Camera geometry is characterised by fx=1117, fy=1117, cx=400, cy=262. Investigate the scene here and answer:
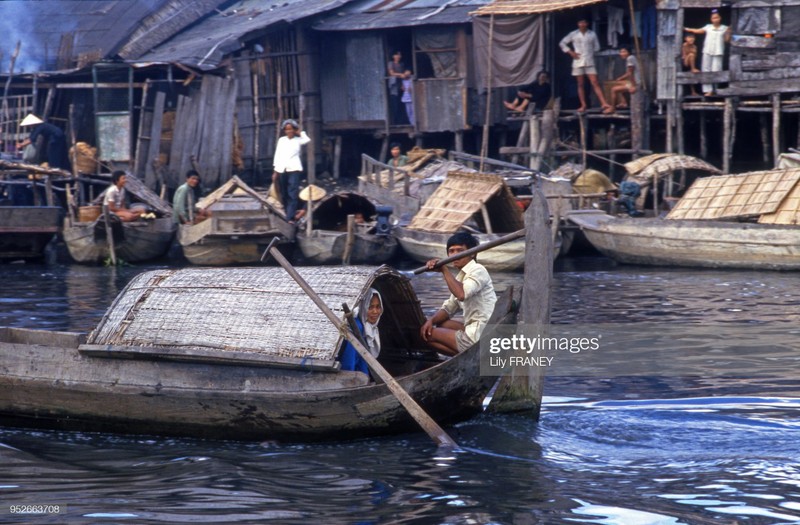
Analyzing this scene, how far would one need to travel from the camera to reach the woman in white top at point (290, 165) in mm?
18391

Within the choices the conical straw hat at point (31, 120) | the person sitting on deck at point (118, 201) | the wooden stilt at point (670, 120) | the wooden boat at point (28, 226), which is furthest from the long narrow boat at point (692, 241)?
the conical straw hat at point (31, 120)

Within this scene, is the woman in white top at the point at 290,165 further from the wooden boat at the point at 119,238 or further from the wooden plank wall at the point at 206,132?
the wooden plank wall at the point at 206,132

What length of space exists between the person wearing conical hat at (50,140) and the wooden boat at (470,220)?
24.6 feet

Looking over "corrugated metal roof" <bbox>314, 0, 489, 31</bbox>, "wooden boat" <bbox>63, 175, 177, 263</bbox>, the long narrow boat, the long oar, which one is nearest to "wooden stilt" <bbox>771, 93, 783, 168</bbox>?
the long narrow boat

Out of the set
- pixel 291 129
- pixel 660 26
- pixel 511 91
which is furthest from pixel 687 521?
pixel 511 91

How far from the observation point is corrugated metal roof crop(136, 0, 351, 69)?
21438mm

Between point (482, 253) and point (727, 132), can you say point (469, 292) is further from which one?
A: point (727, 132)

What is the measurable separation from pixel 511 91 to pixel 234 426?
1660cm

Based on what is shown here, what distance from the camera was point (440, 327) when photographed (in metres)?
8.71

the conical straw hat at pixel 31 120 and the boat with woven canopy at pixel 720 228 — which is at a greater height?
the conical straw hat at pixel 31 120

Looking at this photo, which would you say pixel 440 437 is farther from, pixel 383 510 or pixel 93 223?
pixel 93 223

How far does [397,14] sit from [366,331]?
637 inches

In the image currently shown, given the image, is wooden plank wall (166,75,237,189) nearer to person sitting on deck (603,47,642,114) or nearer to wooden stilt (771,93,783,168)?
person sitting on deck (603,47,642,114)

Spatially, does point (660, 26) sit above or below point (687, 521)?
above
